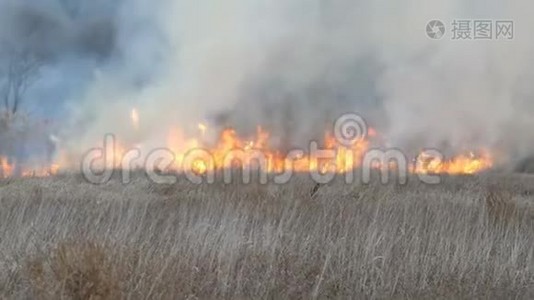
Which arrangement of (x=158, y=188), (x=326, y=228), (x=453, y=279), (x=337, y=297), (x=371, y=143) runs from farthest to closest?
(x=371, y=143), (x=158, y=188), (x=326, y=228), (x=453, y=279), (x=337, y=297)

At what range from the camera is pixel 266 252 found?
18.0ft

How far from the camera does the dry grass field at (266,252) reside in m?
4.25

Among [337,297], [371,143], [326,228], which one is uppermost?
[371,143]

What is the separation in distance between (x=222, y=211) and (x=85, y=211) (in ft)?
6.52

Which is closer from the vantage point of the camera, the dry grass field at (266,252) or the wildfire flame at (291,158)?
the dry grass field at (266,252)

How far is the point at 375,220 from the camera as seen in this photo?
22.9 ft

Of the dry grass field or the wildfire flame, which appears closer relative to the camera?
the dry grass field

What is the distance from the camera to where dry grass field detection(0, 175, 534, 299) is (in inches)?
167

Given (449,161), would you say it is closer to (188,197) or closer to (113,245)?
(188,197)

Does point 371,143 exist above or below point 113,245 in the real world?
above

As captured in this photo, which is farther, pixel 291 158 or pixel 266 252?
pixel 291 158

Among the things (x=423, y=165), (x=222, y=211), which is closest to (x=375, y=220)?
(x=222, y=211)

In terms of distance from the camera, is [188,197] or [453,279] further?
[188,197]

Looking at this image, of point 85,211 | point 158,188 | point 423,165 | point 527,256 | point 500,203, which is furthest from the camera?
point 423,165
